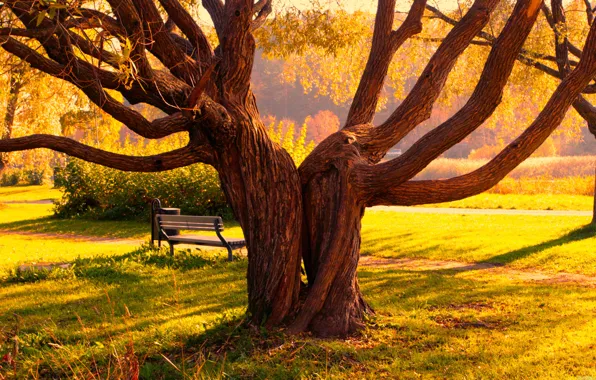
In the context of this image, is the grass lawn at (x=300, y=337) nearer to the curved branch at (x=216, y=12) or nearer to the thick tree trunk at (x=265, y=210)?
the thick tree trunk at (x=265, y=210)

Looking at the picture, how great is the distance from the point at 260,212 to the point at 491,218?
14047 millimetres

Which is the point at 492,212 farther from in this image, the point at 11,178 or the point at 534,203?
the point at 11,178

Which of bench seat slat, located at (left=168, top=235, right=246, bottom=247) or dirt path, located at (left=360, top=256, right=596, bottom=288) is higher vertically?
bench seat slat, located at (left=168, top=235, right=246, bottom=247)

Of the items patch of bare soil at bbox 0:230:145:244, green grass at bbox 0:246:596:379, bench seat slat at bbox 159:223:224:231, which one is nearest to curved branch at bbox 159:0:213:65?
green grass at bbox 0:246:596:379

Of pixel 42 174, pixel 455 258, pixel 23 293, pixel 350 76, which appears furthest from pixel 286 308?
pixel 42 174

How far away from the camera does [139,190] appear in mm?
22828

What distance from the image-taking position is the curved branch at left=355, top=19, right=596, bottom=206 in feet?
22.3

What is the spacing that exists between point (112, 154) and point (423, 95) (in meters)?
3.41

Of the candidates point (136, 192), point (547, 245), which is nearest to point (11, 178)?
point (136, 192)

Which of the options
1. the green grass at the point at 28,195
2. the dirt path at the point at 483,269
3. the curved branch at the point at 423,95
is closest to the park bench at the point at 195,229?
the dirt path at the point at 483,269

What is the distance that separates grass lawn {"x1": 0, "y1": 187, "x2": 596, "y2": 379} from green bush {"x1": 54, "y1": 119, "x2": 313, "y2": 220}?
6.56m

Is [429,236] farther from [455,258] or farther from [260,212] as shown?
[260,212]

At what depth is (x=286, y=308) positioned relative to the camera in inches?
281

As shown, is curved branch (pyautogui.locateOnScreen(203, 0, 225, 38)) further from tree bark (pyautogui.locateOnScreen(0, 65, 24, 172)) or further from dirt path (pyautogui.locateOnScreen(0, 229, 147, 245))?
tree bark (pyautogui.locateOnScreen(0, 65, 24, 172))
